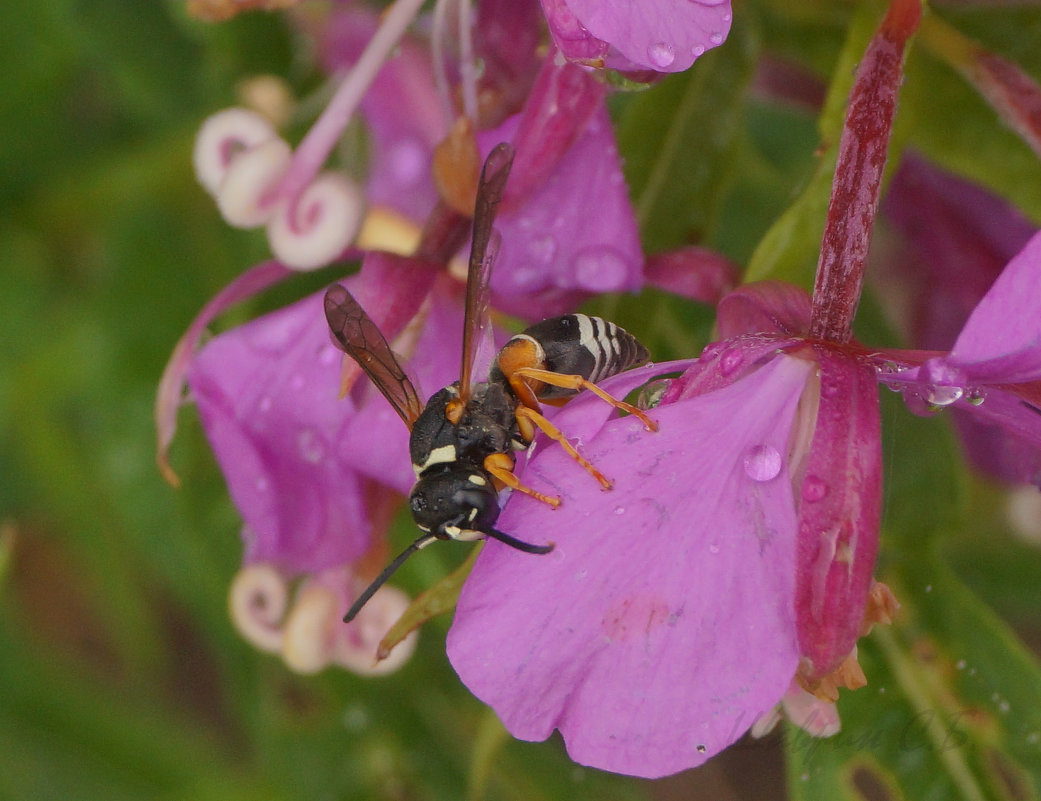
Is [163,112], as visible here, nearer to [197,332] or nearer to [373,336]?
[197,332]

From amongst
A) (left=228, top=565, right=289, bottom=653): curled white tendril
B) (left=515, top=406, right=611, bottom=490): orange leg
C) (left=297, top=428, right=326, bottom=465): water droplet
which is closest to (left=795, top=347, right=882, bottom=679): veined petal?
(left=515, top=406, right=611, bottom=490): orange leg

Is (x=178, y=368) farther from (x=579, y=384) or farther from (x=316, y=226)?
(x=579, y=384)

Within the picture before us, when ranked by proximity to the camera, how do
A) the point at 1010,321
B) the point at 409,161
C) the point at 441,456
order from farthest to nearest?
the point at 409,161 < the point at 441,456 < the point at 1010,321

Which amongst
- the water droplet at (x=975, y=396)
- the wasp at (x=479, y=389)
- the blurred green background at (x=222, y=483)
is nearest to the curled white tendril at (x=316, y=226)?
the wasp at (x=479, y=389)

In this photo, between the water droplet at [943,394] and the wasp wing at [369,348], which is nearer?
the water droplet at [943,394]

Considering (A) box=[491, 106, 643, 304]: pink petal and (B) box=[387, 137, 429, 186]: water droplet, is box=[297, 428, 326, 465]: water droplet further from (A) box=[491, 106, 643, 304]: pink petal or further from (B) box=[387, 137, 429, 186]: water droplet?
(B) box=[387, 137, 429, 186]: water droplet

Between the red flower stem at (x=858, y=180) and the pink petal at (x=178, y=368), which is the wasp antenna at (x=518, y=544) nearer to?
the red flower stem at (x=858, y=180)

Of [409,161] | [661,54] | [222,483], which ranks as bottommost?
[222,483]

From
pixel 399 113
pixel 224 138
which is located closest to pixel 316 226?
pixel 224 138
